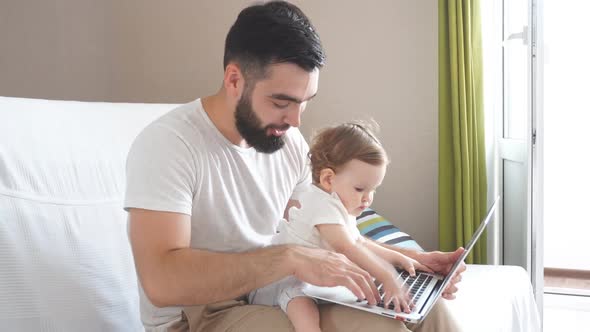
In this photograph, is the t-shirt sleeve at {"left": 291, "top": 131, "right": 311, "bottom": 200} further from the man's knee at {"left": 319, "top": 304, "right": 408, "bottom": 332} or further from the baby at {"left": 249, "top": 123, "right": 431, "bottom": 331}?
the man's knee at {"left": 319, "top": 304, "right": 408, "bottom": 332}

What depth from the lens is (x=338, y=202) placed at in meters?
1.48

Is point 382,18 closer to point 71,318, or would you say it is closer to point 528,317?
point 528,317

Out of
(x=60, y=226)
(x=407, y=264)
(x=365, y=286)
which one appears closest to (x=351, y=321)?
(x=365, y=286)

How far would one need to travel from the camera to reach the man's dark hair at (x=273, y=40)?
1.46 meters

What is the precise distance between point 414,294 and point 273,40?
60 centimetres

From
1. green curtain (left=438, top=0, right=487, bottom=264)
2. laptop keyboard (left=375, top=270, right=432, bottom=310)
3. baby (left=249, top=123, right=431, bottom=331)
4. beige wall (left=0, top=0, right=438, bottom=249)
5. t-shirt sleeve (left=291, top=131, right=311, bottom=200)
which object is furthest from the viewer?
beige wall (left=0, top=0, right=438, bottom=249)

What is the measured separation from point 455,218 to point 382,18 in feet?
2.90

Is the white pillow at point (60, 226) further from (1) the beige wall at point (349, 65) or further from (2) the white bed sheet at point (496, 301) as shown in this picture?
(1) the beige wall at point (349, 65)

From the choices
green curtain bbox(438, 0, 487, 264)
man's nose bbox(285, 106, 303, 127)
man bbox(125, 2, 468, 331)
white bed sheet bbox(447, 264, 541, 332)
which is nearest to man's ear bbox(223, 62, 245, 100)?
man bbox(125, 2, 468, 331)

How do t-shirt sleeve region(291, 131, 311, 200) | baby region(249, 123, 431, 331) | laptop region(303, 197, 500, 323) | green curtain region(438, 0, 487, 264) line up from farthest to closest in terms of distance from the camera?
green curtain region(438, 0, 487, 264) → t-shirt sleeve region(291, 131, 311, 200) → baby region(249, 123, 431, 331) → laptop region(303, 197, 500, 323)

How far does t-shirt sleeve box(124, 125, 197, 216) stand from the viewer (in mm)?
1296

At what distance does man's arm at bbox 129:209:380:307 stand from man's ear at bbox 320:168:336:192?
0.27 m

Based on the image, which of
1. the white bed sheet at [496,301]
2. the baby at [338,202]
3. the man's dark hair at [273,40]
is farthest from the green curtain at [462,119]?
the man's dark hair at [273,40]

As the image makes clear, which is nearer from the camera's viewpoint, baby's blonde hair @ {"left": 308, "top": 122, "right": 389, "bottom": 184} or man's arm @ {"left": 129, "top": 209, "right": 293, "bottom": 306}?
man's arm @ {"left": 129, "top": 209, "right": 293, "bottom": 306}
